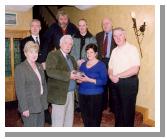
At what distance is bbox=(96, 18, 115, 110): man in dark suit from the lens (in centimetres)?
289

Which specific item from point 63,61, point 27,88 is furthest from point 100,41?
point 27,88

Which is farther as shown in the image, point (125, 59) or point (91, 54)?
point (125, 59)

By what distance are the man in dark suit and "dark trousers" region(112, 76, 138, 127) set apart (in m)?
0.10

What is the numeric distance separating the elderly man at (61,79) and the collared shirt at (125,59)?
1.44 ft

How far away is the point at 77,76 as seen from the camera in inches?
99.7

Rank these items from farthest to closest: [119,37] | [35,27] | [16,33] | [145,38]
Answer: [16,33], [145,38], [35,27], [119,37]

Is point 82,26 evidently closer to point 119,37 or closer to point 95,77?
point 119,37

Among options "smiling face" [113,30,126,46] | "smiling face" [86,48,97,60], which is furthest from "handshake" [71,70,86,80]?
"smiling face" [113,30,126,46]

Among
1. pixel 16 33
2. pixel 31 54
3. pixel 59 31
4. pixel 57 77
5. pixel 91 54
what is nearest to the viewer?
pixel 31 54

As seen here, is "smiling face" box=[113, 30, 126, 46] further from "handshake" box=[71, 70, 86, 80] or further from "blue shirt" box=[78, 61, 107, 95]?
"handshake" box=[71, 70, 86, 80]

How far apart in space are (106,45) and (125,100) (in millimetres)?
548

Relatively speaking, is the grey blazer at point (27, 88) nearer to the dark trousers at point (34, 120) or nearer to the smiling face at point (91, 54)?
the dark trousers at point (34, 120)
